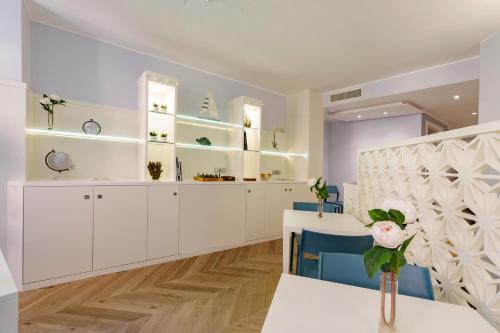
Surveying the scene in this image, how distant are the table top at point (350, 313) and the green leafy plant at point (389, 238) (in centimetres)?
25

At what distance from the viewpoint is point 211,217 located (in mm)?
3701

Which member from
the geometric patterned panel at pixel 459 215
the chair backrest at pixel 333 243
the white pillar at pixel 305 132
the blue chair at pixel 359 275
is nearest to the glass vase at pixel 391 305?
the blue chair at pixel 359 275

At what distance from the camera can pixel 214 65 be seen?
4.02 meters

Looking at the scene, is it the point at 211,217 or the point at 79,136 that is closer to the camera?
the point at 79,136

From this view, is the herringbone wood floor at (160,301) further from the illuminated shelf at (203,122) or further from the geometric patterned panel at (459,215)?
the illuminated shelf at (203,122)

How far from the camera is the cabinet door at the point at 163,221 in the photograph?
316 centimetres

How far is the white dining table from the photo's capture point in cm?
211

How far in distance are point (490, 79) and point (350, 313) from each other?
380 centimetres

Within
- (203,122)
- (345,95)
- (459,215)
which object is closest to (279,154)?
(345,95)

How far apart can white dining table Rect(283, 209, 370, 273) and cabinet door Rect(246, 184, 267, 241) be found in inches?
61.5

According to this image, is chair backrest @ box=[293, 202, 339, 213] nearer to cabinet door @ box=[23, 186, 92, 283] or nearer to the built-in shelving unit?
the built-in shelving unit

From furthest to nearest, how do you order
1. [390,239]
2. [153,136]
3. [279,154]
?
[279,154] < [153,136] < [390,239]

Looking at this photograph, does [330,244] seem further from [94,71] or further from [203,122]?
[94,71]

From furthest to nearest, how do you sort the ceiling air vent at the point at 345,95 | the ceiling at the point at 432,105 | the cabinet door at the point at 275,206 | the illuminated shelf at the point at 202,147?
1. the ceiling air vent at the point at 345,95
2. the cabinet door at the point at 275,206
3. the ceiling at the point at 432,105
4. the illuminated shelf at the point at 202,147
